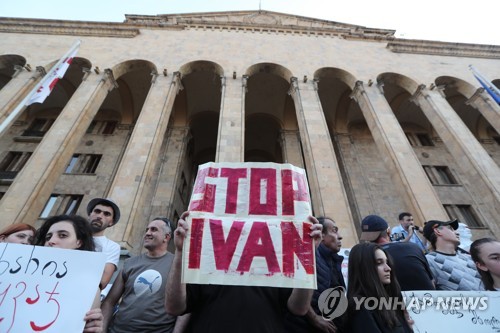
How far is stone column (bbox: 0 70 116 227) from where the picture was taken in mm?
8127

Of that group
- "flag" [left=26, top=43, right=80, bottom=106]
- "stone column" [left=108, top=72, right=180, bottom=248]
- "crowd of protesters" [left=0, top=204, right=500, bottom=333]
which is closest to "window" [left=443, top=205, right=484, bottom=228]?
"crowd of protesters" [left=0, top=204, right=500, bottom=333]

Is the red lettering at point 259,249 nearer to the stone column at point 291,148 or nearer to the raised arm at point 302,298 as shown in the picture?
the raised arm at point 302,298

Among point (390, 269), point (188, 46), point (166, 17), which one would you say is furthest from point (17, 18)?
point (390, 269)

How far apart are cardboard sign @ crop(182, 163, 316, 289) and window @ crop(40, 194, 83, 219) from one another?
13.4m

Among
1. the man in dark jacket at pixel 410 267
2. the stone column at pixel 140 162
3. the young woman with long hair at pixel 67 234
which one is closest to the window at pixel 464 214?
the man in dark jacket at pixel 410 267

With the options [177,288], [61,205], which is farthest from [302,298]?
[61,205]

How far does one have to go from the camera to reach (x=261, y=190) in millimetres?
2332

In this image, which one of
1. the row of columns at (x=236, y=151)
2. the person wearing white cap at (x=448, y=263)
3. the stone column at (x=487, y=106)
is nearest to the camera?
the person wearing white cap at (x=448, y=263)

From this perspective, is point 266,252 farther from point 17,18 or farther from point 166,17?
point 17,18

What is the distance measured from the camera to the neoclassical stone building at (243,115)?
31.7 ft

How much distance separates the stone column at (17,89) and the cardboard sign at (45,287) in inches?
466

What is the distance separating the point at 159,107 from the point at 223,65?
4.35 metres

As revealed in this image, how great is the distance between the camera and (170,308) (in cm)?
196

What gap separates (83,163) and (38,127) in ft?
16.3
